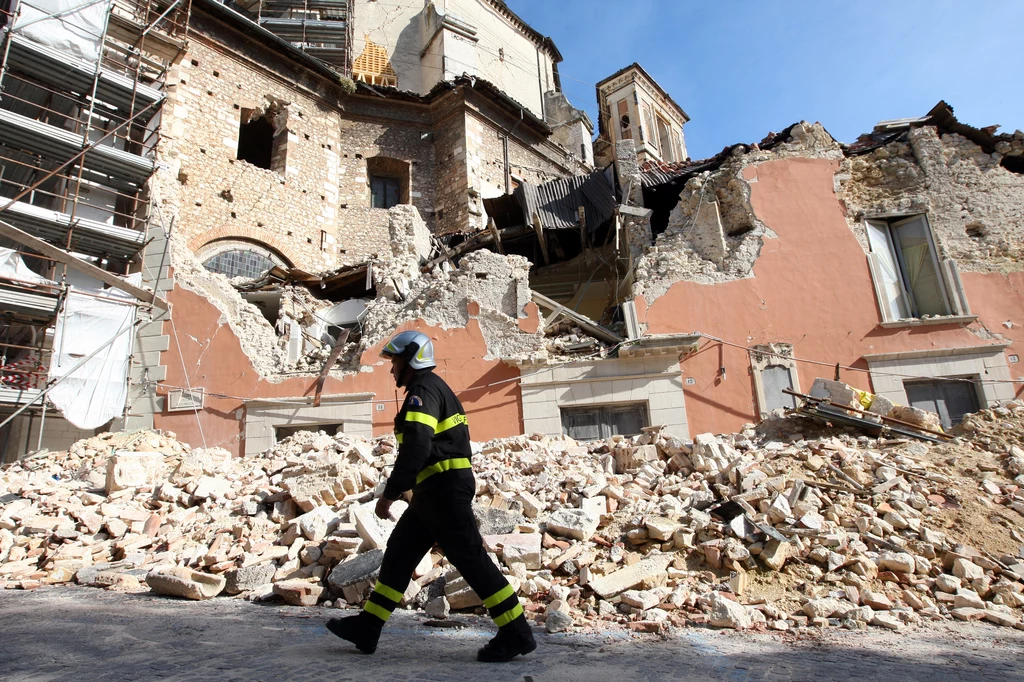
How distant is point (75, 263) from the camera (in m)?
10.2

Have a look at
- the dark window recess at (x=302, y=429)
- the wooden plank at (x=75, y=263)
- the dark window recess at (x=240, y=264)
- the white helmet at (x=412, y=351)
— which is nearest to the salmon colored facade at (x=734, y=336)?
the wooden plank at (x=75, y=263)

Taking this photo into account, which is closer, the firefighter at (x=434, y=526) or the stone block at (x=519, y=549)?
the firefighter at (x=434, y=526)

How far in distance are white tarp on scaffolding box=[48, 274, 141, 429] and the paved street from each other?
752 cm

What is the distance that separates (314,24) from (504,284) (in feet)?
49.1

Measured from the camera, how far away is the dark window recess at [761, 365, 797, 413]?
418 inches

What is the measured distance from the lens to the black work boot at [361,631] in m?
2.74

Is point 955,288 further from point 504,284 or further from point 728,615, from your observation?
point 728,615

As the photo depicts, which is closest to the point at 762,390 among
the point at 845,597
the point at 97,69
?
the point at 845,597

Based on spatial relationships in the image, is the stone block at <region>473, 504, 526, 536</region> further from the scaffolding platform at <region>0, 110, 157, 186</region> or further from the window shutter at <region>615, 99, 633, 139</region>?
the window shutter at <region>615, 99, 633, 139</region>

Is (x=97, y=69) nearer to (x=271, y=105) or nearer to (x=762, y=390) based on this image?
(x=271, y=105)

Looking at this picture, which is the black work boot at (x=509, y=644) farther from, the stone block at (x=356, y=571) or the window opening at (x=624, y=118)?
the window opening at (x=624, y=118)

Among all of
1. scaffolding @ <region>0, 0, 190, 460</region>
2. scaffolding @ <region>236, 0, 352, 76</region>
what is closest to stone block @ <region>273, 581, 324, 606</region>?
scaffolding @ <region>0, 0, 190, 460</region>

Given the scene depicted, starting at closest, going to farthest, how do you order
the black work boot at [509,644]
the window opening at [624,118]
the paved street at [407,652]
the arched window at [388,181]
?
the paved street at [407,652] < the black work boot at [509,644] < the arched window at [388,181] < the window opening at [624,118]

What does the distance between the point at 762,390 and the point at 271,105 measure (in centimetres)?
1547
